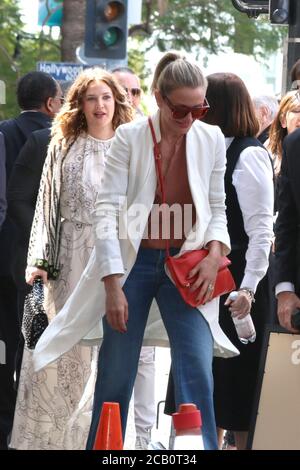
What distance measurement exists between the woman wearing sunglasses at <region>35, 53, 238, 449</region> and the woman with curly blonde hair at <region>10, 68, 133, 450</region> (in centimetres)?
139

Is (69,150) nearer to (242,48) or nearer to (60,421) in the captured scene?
(60,421)

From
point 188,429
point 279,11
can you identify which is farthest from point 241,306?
point 279,11

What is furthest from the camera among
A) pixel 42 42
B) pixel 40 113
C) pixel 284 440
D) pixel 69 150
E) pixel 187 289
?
pixel 42 42

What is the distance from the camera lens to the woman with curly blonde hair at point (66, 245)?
7520 mm

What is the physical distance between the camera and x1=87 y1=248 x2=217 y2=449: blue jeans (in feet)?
19.0

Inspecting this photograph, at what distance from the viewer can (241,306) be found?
6707 millimetres

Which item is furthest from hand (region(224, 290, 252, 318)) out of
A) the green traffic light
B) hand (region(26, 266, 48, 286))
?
the green traffic light

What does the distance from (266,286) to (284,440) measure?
1800mm

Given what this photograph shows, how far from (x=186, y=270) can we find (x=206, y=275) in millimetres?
123

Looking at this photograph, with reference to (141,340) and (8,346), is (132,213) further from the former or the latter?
(8,346)

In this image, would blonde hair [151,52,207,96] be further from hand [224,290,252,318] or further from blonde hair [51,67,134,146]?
blonde hair [51,67,134,146]

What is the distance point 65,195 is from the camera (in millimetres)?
7527

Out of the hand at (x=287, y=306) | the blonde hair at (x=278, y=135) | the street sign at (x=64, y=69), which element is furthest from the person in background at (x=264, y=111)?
the street sign at (x=64, y=69)
